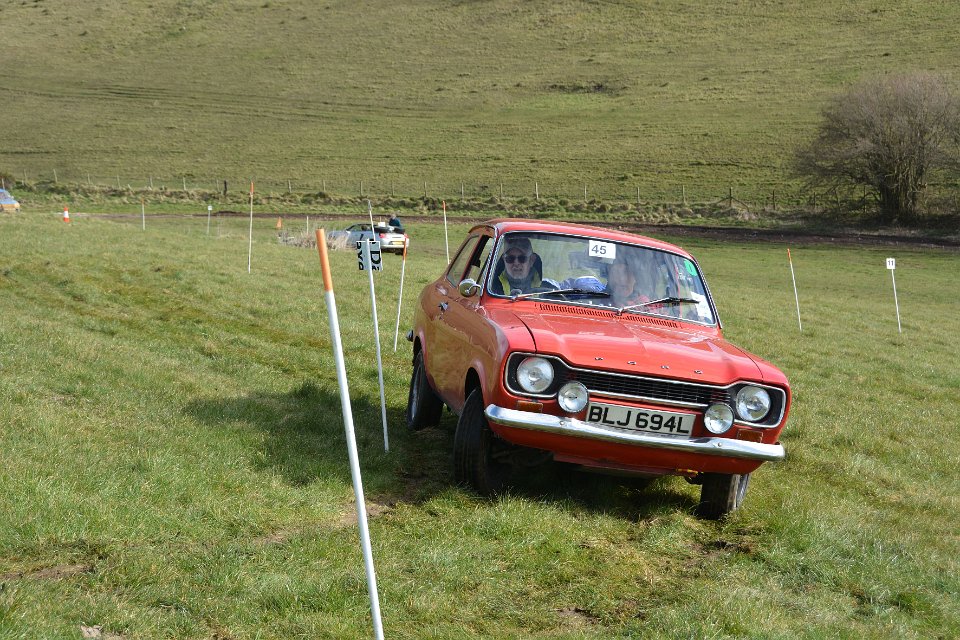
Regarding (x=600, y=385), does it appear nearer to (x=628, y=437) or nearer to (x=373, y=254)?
(x=628, y=437)

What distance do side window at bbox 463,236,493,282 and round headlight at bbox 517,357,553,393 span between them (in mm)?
1878

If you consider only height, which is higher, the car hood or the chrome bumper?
the car hood

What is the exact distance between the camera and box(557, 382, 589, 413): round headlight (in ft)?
19.6

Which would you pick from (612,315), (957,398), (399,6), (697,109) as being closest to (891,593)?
(612,315)

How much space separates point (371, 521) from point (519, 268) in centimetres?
251

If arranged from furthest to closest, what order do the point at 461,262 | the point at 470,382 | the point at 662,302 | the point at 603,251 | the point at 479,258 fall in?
1. the point at 461,262
2. the point at 479,258
3. the point at 603,251
4. the point at 662,302
5. the point at 470,382

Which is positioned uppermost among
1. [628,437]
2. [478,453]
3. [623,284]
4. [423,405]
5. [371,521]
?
[623,284]

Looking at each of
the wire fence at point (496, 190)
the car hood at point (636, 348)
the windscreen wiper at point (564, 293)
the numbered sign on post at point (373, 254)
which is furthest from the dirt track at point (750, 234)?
the car hood at point (636, 348)

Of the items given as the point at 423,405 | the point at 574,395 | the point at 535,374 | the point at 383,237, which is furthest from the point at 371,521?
the point at 383,237

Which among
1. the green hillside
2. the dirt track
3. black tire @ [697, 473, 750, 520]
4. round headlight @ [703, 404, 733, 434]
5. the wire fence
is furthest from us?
the green hillside

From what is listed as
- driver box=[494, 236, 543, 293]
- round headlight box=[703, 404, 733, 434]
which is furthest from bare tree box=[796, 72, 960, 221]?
round headlight box=[703, 404, 733, 434]

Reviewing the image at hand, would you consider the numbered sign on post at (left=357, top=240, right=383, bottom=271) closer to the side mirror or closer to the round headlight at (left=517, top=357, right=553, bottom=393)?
the side mirror

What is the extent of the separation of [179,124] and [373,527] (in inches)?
3017

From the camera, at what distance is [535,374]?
6.04m
